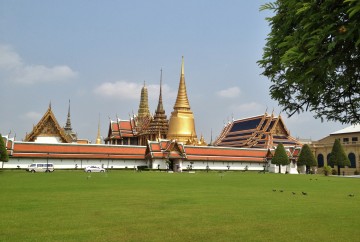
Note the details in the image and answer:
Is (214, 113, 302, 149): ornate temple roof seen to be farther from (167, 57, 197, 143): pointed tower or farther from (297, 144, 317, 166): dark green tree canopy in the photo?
(167, 57, 197, 143): pointed tower

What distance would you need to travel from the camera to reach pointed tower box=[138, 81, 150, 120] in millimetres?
87125

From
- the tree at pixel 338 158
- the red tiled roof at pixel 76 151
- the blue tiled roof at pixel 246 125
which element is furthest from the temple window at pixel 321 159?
the red tiled roof at pixel 76 151

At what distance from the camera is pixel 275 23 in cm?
791

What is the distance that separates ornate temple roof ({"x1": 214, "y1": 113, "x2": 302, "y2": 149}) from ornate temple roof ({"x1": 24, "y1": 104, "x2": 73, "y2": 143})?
34977 millimetres

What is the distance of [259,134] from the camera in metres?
73.3

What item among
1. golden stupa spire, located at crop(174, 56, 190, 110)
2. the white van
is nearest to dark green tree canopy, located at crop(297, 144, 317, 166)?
golden stupa spire, located at crop(174, 56, 190, 110)

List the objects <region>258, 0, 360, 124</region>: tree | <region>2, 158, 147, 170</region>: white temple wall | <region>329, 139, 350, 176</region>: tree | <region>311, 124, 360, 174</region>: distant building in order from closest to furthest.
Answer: <region>258, 0, 360, 124</region>: tree
<region>2, 158, 147, 170</region>: white temple wall
<region>329, 139, 350, 176</region>: tree
<region>311, 124, 360, 174</region>: distant building

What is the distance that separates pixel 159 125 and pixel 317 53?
69.1 meters

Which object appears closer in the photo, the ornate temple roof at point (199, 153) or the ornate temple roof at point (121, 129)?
the ornate temple roof at point (199, 153)

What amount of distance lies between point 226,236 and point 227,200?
6506mm

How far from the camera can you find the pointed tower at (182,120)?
73.3m

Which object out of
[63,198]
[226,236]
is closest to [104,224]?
[226,236]

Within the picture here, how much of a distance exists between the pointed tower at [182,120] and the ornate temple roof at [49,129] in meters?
23.6

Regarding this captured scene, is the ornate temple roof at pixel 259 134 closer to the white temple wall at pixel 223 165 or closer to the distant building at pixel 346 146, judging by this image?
the distant building at pixel 346 146
